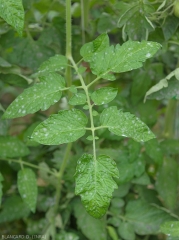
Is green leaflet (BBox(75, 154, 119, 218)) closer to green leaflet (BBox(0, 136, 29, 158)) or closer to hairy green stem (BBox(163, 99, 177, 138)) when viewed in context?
green leaflet (BBox(0, 136, 29, 158))

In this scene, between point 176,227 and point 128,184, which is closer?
point 176,227

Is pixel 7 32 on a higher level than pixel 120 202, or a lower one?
higher

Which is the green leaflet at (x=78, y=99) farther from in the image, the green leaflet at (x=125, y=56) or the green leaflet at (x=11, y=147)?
the green leaflet at (x=11, y=147)

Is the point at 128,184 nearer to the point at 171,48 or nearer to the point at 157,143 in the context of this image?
the point at 157,143

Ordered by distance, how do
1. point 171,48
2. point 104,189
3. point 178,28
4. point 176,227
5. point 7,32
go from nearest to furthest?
point 104,189, point 176,227, point 178,28, point 7,32, point 171,48

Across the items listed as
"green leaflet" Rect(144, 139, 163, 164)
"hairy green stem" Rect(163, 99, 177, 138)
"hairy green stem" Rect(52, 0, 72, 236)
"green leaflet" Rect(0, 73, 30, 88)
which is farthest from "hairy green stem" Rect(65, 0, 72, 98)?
"hairy green stem" Rect(163, 99, 177, 138)


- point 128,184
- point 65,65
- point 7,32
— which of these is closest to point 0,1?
point 65,65

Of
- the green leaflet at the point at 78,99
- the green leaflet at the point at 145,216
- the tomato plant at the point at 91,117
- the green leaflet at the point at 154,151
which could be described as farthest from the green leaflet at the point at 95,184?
the green leaflet at the point at 145,216

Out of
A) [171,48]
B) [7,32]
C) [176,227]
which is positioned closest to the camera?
[176,227]
